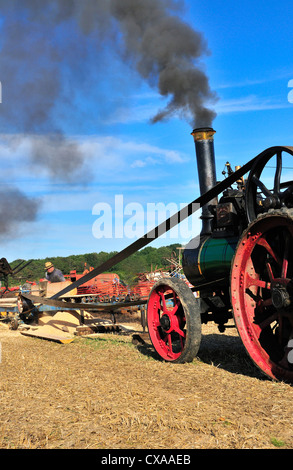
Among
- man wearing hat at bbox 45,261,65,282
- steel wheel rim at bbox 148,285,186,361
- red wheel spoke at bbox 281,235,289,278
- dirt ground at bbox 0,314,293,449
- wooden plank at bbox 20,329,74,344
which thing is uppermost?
man wearing hat at bbox 45,261,65,282

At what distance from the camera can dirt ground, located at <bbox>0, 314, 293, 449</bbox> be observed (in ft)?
9.52

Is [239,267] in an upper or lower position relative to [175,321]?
upper

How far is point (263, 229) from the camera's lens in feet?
14.8

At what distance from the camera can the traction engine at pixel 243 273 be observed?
4375mm

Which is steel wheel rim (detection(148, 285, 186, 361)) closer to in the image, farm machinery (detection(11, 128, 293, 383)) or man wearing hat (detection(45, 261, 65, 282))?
farm machinery (detection(11, 128, 293, 383))

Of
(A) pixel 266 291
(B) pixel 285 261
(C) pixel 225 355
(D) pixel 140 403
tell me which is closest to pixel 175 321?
(C) pixel 225 355

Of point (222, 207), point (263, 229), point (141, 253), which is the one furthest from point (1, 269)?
point (141, 253)

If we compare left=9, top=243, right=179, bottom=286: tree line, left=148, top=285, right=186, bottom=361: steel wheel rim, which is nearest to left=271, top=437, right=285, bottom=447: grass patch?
left=148, top=285, right=186, bottom=361: steel wheel rim

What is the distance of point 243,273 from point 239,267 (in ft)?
0.26

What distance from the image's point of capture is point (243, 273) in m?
4.74

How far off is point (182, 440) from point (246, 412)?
2.66 feet

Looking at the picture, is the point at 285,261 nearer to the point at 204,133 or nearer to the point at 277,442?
the point at 277,442

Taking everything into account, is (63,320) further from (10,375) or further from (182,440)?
(182,440)

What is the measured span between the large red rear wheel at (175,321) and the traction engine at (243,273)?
0.01m
